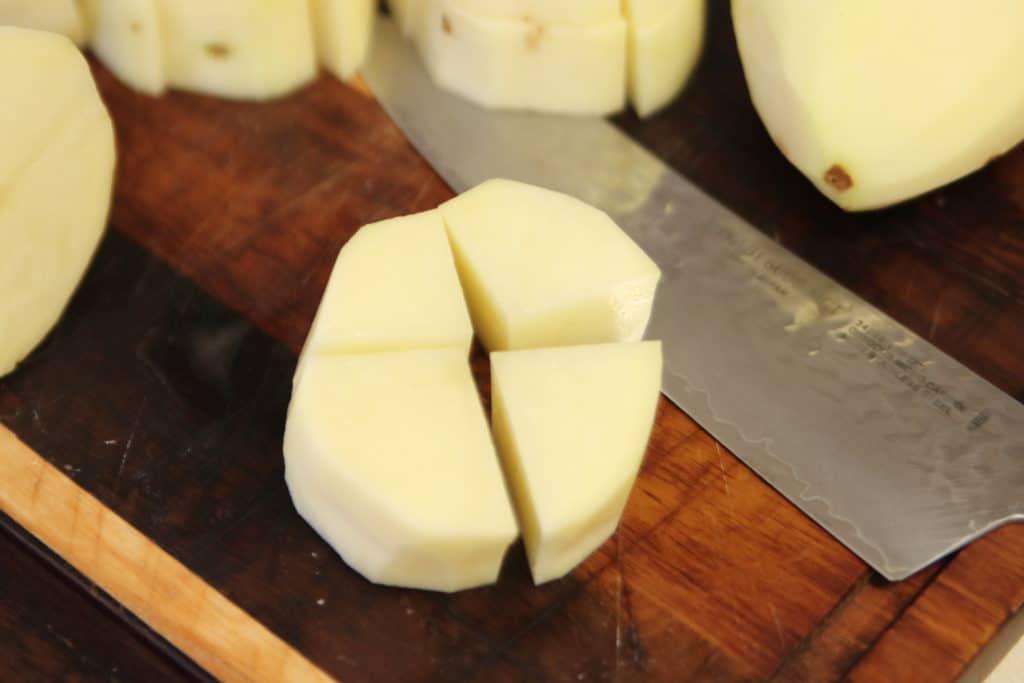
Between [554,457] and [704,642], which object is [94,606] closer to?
[554,457]

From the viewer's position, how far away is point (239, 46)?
1.81 meters

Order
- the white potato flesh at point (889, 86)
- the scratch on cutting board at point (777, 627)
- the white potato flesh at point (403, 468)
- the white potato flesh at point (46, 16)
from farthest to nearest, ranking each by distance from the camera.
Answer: the white potato flesh at point (46, 16)
the white potato flesh at point (889, 86)
the scratch on cutting board at point (777, 627)
the white potato flesh at point (403, 468)

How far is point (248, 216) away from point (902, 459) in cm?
95

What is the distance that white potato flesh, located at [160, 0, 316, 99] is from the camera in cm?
177

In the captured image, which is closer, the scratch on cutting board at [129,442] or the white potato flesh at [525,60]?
the scratch on cutting board at [129,442]

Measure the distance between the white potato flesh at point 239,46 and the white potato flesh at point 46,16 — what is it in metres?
0.15

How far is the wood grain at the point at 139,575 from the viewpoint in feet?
4.32

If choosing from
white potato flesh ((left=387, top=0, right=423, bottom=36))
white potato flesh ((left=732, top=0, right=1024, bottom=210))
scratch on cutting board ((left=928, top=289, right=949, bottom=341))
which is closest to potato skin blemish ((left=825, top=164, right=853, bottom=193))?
white potato flesh ((left=732, top=0, right=1024, bottom=210))

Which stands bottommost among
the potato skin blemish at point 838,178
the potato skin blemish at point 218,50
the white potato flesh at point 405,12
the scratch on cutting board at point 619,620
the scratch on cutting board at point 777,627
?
the scratch on cutting board at point 777,627

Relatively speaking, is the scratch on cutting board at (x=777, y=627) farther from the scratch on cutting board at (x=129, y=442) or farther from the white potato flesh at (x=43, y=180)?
the white potato flesh at (x=43, y=180)

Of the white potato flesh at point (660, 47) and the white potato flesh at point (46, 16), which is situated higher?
the white potato flesh at point (46, 16)

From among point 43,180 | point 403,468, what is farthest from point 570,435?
point 43,180

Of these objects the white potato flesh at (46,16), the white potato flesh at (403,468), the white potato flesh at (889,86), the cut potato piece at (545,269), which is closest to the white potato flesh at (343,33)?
the white potato flesh at (46,16)

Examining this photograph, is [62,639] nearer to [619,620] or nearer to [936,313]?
[619,620]
